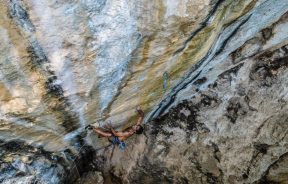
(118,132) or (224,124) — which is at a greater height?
(118,132)

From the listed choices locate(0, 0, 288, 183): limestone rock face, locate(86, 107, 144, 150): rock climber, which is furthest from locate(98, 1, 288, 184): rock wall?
locate(86, 107, 144, 150): rock climber


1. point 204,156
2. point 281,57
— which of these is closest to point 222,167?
point 204,156

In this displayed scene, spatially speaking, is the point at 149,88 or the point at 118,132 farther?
the point at 118,132

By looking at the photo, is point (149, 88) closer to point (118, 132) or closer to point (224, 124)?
point (118, 132)

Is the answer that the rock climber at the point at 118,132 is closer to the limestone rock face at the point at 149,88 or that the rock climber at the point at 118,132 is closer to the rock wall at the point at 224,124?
the limestone rock face at the point at 149,88

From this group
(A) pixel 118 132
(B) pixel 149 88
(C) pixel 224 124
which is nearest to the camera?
(B) pixel 149 88

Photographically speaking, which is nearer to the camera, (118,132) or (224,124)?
(118,132)

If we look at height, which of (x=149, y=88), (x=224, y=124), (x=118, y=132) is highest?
(x=149, y=88)

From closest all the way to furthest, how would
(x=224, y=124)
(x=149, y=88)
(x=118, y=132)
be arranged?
(x=149, y=88)
(x=118, y=132)
(x=224, y=124)

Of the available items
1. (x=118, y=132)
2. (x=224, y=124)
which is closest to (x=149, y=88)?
(x=118, y=132)

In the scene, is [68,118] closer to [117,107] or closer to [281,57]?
[117,107]
